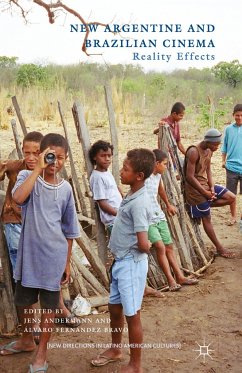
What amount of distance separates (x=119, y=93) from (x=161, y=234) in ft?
32.3

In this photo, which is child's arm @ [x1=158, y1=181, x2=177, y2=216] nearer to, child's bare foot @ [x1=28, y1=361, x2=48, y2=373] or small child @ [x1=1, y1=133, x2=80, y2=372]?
small child @ [x1=1, y1=133, x2=80, y2=372]

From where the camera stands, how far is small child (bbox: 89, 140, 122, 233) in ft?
13.8

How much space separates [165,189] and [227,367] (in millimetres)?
2167

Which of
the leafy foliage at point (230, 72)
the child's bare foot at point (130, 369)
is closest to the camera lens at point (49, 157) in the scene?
the child's bare foot at point (130, 369)

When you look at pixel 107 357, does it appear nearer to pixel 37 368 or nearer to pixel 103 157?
pixel 37 368

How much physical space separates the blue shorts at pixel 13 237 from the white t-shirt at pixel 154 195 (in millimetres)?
1415

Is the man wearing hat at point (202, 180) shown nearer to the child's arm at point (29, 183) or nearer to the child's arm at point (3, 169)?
the child's arm at point (3, 169)

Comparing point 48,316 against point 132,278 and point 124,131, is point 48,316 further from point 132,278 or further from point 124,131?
point 124,131

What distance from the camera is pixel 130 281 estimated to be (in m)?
3.19

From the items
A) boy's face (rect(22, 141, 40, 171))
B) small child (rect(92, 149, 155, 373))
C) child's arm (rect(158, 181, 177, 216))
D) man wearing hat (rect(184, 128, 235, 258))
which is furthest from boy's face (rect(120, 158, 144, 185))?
man wearing hat (rect(184, 128, 235, 258))

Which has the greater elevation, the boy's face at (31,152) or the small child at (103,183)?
the boy's face at (31,152)

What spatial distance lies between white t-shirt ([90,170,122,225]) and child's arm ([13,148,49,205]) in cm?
127

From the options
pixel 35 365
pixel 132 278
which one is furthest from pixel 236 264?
pixel 35 365

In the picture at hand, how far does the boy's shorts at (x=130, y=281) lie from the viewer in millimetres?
3168
